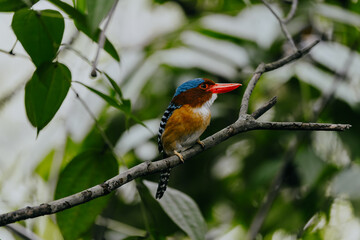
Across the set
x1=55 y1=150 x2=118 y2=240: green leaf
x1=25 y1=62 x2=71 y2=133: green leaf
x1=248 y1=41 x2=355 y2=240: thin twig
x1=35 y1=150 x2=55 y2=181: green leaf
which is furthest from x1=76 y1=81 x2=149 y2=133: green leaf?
x1=35 y1=150 x2=55 y2=181: green leaf

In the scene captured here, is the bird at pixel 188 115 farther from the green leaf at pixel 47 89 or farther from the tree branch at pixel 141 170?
the green leaf at pixel 47 89

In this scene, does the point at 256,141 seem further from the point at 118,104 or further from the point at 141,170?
the point at 141,170

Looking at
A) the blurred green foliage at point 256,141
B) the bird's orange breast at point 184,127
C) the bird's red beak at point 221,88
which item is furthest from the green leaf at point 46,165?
the bird's red beak at point 221,88

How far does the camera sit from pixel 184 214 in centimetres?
152

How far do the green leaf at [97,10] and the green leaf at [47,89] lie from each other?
42cm

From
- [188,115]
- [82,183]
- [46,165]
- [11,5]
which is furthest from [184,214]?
Result: [46,165]

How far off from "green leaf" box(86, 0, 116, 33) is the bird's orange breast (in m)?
0.96

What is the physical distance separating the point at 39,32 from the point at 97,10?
17.5 inches

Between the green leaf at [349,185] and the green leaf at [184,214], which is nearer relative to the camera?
the green leaf at [184,214]

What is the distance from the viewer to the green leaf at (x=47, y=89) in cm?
133

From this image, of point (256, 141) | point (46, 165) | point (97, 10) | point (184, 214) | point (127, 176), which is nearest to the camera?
point (97, 10)

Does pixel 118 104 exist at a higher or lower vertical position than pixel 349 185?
higher

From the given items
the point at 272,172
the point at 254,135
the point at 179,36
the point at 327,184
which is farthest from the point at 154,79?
the point at 327,184

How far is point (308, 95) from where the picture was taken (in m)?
2.63
